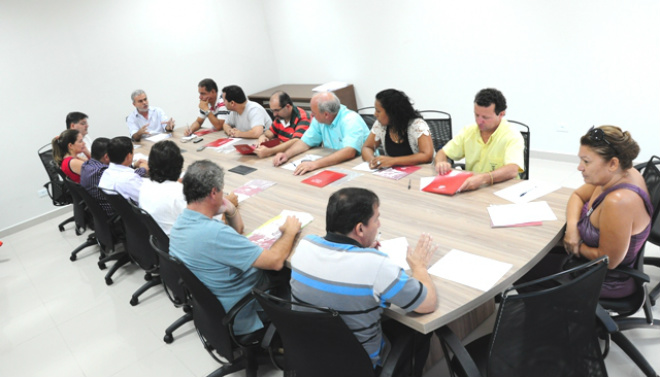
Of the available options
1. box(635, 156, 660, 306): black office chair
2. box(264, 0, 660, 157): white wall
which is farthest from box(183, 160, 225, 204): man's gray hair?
box(264, 0, 660, 157): white wall

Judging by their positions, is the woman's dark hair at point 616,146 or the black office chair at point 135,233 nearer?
the woman's dark hair at point 616,146

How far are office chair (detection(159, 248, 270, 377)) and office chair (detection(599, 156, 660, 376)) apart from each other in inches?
60.5

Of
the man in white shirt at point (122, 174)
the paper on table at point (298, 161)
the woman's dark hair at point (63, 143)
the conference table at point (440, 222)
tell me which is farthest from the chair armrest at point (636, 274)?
the woman's dark hair at point (63, 143)

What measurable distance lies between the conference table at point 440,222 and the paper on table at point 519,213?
0.12 ft

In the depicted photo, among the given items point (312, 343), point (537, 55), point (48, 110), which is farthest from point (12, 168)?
point (537, 55)

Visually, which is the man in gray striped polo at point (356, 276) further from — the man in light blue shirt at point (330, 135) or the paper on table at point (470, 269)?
the man in light blue shirt at point (330, 135)

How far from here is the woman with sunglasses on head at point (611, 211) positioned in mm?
1871

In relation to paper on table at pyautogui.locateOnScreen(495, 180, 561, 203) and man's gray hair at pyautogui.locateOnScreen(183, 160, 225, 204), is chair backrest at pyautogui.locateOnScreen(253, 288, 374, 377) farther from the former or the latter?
paper on table at pyautogui.locateOnScreen(495, 180, 561, 203)

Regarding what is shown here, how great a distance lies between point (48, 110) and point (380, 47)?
408 cm

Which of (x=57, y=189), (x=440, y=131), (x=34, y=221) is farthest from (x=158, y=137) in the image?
(x=440, y=131)

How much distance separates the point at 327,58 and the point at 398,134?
367 centimetres

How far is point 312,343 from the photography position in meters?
1.67

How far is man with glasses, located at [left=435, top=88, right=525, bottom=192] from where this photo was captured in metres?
2.60

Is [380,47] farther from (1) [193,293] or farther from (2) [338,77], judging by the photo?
(1) [193,293]
